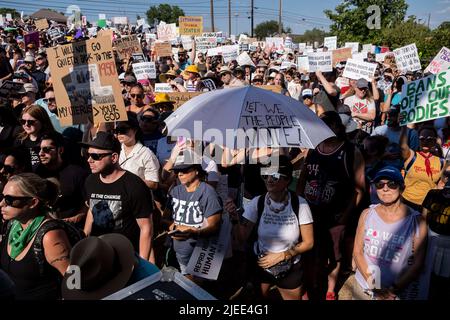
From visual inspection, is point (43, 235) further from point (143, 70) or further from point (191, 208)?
point (143, 70)

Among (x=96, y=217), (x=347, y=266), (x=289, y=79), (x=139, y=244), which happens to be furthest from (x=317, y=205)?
(x=289, y=79)

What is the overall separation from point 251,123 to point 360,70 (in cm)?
570

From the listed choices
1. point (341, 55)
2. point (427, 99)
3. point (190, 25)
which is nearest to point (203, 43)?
point (190, 25)

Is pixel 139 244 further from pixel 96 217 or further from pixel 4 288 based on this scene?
pixel 4 288

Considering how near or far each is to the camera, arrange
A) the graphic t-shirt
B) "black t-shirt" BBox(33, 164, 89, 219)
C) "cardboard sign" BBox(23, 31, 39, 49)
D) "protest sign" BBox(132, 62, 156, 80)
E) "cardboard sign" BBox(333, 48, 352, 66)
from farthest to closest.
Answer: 1. "cardboard sign" BBox(23, 31, 39, 49)
2. "cardboard sign" BBox(333, 48, 352, 66)
3. "protest sign" BBox(132, 62, 156, 80)
4. "black t-shirt" BBox(33, 164, 89, 219)
5. the graphic t-shirt

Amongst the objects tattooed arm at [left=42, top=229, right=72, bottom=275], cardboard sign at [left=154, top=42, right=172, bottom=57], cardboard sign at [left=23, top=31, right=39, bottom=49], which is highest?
cardboard sign at [left=23, top=31, right=39, bottom=49]

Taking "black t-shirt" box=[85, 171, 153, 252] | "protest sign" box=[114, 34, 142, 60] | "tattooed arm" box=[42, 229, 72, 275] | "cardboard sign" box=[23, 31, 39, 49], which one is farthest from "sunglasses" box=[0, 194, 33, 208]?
"cardboard sign" box=[23, 31, 39, 49]

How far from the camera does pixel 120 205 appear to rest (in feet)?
11.1

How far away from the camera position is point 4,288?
1.59 m

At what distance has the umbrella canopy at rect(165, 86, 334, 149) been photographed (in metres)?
3.35

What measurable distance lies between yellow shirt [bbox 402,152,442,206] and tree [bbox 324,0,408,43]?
33473 mm

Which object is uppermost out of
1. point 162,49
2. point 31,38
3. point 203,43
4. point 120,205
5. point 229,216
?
point 31,38

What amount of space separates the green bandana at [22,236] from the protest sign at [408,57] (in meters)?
9.23

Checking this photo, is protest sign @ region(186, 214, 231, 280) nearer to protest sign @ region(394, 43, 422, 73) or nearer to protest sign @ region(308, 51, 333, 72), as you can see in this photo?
protest sign @ region(308, 51, 333, 72)
